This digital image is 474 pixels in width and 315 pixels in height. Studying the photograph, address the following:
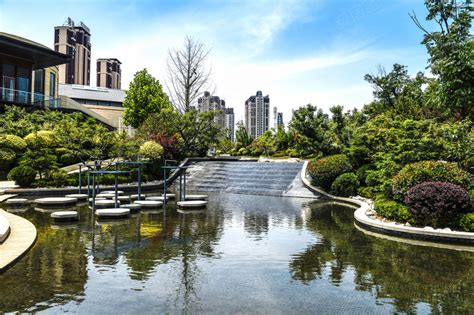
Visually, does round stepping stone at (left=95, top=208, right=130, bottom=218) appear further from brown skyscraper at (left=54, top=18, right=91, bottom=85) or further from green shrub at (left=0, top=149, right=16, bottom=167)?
brown skyscraper at (left=54, top=18, right=91, bottom=85)

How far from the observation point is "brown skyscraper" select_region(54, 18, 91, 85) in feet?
330

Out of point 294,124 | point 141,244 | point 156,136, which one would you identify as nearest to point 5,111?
point 156,136

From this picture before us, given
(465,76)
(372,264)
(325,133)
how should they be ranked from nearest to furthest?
(372,264) < (465,76) < (325,133)

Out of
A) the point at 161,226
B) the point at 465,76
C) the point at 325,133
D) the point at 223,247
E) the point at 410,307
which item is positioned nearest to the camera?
the point at 410,307

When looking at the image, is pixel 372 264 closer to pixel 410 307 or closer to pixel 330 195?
pixel 410 307

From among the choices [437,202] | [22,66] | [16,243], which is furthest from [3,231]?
[22,66]

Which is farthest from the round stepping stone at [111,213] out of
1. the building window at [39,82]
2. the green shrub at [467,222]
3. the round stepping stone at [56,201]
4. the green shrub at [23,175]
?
the building window at [39,82]

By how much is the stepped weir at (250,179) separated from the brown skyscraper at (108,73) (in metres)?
90.7

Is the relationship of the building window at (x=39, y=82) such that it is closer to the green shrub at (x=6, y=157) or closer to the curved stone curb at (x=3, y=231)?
the green shrub at (x=6, y=157)

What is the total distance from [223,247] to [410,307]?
449cm

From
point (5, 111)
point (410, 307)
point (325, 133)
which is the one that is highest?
point (5, 111)

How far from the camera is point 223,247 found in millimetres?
8875

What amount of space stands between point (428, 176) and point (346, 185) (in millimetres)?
7359

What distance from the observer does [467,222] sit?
9930 mm
